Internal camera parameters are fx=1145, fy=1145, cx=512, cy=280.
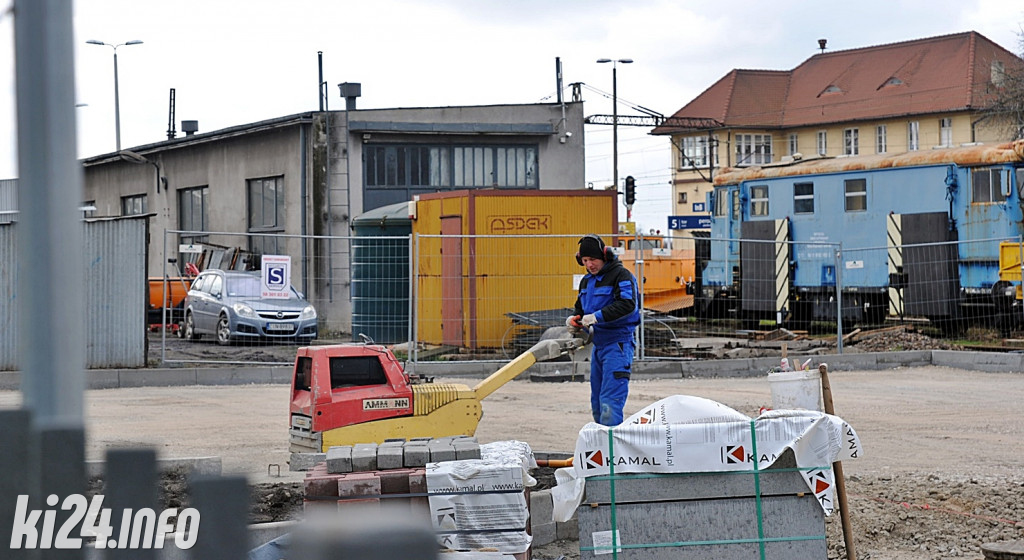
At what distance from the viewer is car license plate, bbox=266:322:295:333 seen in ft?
67.8

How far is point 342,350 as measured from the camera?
8906mm

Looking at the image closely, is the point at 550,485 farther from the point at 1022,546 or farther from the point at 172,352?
the point at 172,352

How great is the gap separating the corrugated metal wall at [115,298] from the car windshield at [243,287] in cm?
367

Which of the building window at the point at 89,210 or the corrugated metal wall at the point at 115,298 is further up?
the building window at the point at 89,210

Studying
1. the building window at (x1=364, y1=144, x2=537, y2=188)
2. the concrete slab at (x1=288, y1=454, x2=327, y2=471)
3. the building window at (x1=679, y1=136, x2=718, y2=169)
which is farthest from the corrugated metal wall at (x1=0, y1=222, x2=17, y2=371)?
the building window at (x1=679, y1=136, x2=718, y2=169)

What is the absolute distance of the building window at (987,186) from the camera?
23.0 m

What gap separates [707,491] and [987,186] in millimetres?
19118

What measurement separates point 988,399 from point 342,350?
9935 millimetres

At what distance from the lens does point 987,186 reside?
23.3 metres

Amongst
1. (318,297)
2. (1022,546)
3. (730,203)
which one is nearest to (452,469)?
(1022,546)

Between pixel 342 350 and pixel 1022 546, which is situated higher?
pixel 342 350

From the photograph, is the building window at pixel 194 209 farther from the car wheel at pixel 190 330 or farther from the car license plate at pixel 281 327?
the car license plate at pixel 281 327

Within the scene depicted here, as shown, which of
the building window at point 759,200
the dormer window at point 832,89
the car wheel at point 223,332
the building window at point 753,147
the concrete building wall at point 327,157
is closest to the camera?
the car wheel at point 223,332

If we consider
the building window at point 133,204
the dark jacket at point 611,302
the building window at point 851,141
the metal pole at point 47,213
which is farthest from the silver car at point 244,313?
the building window at point 851,141
